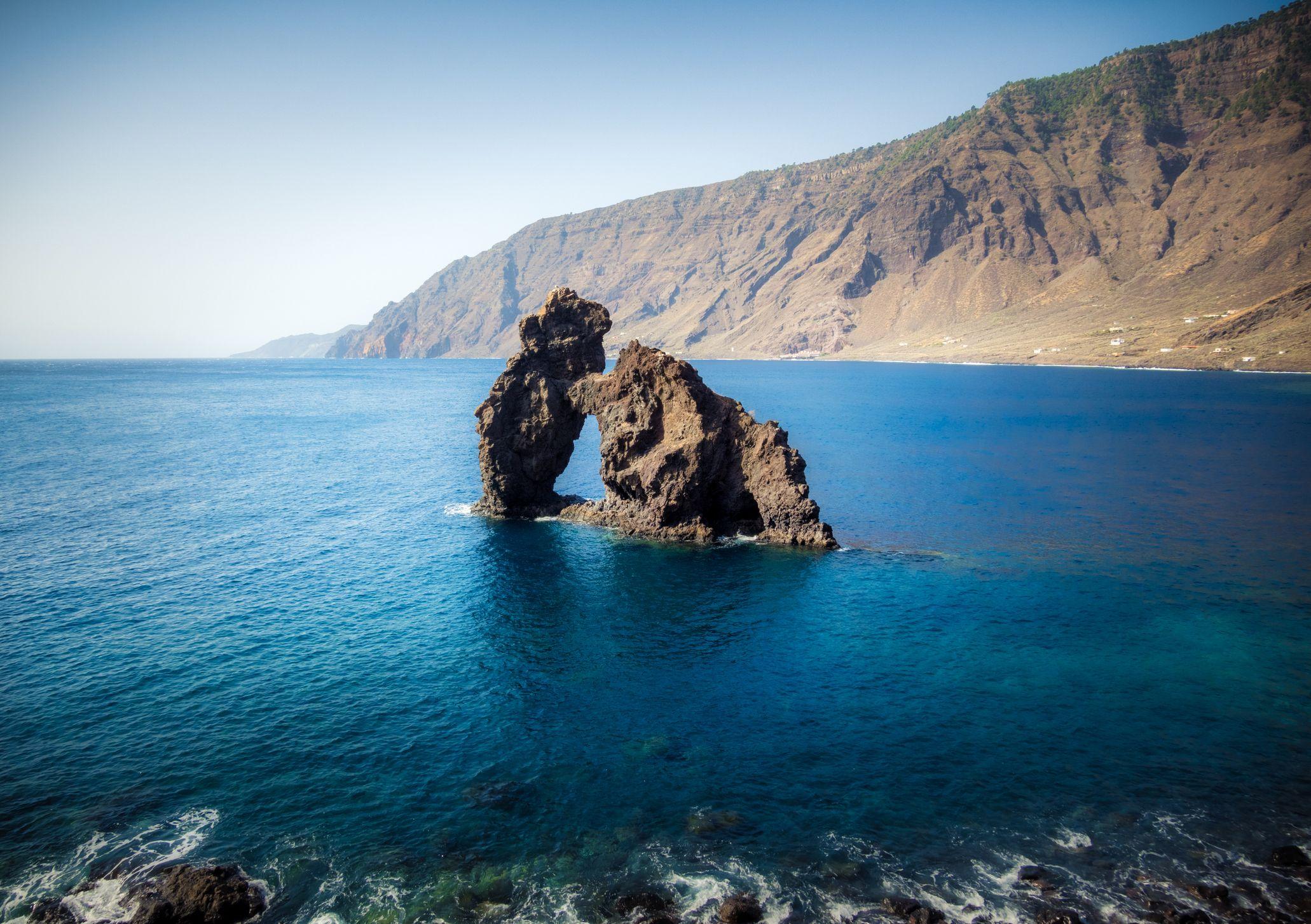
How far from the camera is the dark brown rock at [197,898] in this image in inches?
893

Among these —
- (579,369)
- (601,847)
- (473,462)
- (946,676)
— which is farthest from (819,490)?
(601,847)

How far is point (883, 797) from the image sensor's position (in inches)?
1123

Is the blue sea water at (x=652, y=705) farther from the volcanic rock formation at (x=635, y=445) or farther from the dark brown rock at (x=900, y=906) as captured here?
the volcanic rock formation at (x=635, y=445)

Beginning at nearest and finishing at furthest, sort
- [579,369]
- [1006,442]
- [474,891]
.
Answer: [474,891]
[579,369]
[1006,442]

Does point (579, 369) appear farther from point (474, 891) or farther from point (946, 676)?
point (474, 891)

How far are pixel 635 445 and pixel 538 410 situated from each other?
39.1 feet

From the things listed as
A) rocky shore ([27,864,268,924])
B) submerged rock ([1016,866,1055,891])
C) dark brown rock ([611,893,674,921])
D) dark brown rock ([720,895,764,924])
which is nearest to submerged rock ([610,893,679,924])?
dark brown rock ([611,893,674,921])

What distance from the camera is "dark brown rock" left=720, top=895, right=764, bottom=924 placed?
22.9m

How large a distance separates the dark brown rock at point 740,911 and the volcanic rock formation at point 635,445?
39.0 metres

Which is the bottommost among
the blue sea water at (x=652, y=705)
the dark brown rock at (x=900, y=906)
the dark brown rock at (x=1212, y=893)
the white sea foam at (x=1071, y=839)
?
the dark brown rock at (x=1212, y=893)

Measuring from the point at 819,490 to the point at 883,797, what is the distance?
54878mm

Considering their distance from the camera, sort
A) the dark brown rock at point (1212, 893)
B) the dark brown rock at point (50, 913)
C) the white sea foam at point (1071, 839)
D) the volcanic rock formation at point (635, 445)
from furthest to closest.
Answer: the volcanic rock formation at point (635, 445), the white sea foam at point (1071, 839), the dark brown rock at point (1212, 893), the dark brown rock at point (50, 913)

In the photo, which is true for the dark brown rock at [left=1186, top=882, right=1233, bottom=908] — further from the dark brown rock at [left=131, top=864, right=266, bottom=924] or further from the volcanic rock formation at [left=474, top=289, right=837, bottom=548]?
the volcanic rock formation at [left=474, top=289, right=837, bottom=548]

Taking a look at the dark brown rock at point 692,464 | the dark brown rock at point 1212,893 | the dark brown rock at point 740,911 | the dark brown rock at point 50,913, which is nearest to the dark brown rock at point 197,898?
the dark brown rock at point 50,913
